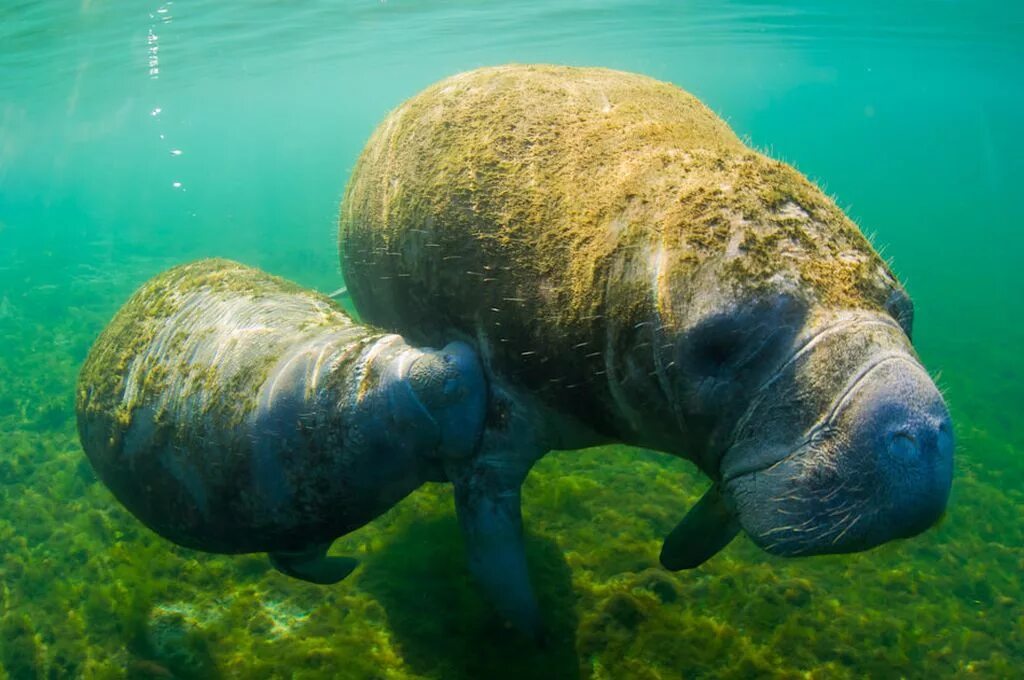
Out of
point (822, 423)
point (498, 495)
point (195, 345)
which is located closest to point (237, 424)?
point (195, 345)

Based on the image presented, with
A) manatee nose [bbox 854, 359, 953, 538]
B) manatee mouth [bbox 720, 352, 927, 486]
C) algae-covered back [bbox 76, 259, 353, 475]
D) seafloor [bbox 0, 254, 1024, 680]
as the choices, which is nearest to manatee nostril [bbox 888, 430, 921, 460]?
manatee nose [bbox 854, 359, 953, 538]

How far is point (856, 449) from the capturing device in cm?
189

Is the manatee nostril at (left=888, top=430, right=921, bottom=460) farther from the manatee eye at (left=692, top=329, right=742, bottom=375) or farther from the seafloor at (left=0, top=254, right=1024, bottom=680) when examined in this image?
the seafloor at (left=0, top=254, right=1024, bottom=680)

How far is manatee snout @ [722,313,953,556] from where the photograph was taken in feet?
6.11

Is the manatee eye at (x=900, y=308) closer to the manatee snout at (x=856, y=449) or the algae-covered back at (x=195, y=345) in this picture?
the manatee snout at (x=856, y=449)

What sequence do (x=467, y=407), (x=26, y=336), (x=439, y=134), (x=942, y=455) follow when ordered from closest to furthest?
(x=942, y=455) < (x=467, y=407) < (x=439, y=134) < (x=26, y=336)

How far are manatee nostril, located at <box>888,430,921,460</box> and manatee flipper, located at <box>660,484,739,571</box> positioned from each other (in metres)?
1.23

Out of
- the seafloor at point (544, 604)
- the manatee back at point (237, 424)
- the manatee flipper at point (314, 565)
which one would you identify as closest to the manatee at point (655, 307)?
the manatee back at point (237, 424)

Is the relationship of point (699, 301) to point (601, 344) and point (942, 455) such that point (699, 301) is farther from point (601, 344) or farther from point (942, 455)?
point (942, 455)

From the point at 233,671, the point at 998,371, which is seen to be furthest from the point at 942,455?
the point at 998,371

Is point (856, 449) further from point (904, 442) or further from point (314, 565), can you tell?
point (314, 565)

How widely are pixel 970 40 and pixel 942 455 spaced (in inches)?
1774

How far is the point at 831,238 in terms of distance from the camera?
7.21 ft

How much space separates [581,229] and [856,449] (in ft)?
4.15
